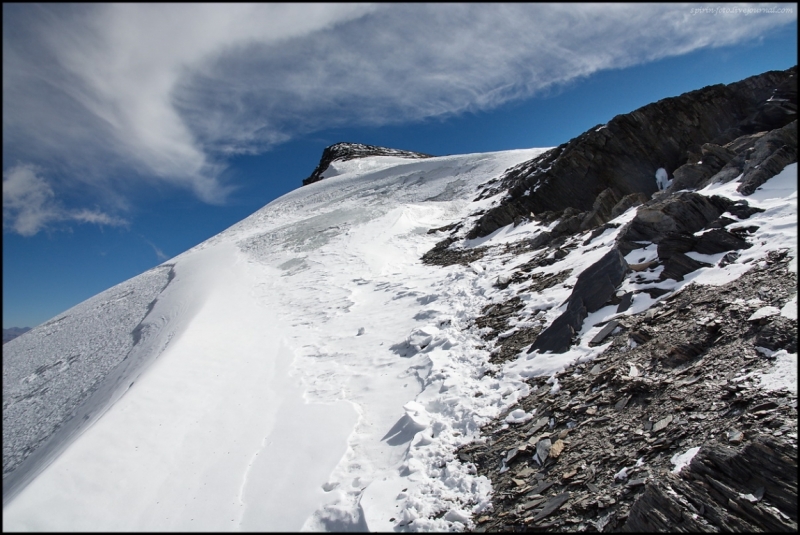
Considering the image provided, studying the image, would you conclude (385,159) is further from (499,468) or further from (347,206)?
(499,468)

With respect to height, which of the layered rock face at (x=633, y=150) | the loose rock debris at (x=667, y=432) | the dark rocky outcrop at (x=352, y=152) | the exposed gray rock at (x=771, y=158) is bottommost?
the loose rock debris at (x=667, y=432)

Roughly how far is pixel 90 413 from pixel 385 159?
59.1 metres

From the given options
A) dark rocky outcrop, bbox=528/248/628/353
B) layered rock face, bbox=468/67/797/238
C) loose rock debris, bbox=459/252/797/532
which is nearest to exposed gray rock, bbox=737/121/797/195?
dark rocky outcrop, bbox=528/248/628/353

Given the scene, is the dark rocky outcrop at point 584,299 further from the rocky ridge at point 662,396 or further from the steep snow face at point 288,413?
the steep snow face at point 288,413

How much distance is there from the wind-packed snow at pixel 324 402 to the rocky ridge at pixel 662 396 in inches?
11.8

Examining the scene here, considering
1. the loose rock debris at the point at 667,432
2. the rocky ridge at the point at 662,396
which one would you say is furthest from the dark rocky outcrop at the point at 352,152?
the loose rock debris at the point at 667,432

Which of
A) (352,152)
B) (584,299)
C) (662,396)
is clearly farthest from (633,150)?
(352,152)

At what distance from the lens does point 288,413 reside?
29.4 feet

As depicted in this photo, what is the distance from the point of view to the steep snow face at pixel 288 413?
19.3 feet

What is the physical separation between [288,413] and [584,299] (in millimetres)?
7640

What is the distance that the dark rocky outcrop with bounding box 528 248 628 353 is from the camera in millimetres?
8711

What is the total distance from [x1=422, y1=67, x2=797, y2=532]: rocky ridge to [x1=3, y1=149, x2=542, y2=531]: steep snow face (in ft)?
2.63

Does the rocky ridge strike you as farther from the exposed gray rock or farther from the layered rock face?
the layered rock face

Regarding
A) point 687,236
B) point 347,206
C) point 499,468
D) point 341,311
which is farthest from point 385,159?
point 499,468
